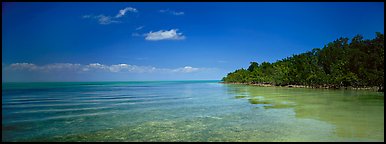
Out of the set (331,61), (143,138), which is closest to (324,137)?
(143,138)

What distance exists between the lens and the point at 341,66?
1837 inches

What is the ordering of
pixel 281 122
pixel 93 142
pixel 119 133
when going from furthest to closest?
pixel 281 122
pixel 119 133
pixel 93 142

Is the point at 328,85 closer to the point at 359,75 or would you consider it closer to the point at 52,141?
the point at 359,75

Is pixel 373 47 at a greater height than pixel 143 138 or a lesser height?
greater

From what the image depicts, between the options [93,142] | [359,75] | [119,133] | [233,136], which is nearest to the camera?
[93,142]

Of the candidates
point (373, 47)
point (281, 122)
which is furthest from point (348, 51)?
point (281, 122)

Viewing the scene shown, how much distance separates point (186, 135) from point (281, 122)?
473cm

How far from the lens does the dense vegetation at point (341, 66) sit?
3922 centimetres

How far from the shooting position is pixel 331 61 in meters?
51.3

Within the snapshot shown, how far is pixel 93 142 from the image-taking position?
9062 mm

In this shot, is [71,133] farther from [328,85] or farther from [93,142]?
[328,85]

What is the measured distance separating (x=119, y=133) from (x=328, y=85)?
162 ft

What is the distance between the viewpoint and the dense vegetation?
3922 centimetres

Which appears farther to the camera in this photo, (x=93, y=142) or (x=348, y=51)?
(x=348, y=51)
